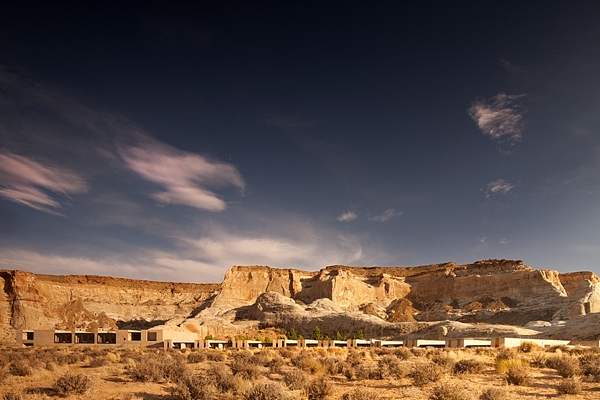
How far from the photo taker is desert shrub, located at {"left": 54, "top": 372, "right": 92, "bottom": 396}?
1298 centimetres

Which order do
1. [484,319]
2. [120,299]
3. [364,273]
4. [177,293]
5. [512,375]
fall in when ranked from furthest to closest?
[364,273] < [177,293] < [120,299] < [484,319] < [512,375]

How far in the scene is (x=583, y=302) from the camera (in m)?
68.7

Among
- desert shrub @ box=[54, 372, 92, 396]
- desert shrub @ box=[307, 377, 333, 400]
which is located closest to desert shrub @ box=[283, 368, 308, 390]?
desert shrub @ box=[307, 377, 333, 400]

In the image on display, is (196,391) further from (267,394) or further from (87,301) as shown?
(87,301)

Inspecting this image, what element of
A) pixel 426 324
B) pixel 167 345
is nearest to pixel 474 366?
pixel 167 345

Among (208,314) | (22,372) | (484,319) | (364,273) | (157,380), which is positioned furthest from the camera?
(364,273)

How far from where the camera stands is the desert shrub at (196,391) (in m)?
11.4

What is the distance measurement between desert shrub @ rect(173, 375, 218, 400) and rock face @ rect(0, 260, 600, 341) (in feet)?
179

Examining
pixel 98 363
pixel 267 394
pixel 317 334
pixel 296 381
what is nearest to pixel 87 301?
pixel 317 334

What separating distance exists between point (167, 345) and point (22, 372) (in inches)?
1370

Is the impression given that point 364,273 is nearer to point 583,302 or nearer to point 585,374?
point 583,302

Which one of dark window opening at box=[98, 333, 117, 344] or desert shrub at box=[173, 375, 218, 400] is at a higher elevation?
desert shrub at box=[173, 375, 218, 400]

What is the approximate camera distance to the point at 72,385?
43.0 feet

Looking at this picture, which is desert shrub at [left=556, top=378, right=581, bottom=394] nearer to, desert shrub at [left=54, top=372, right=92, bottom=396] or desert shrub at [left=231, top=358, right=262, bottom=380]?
desert shrub at [left=231, top=358, right=262, bottom=380]
